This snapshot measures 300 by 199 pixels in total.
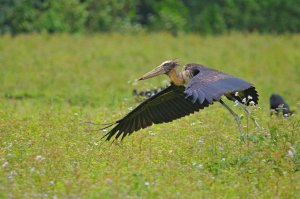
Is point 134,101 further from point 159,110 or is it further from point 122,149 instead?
point 122,149


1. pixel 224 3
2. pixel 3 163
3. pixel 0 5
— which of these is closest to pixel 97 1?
pixel 0 5

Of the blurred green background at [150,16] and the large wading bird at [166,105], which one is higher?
the large wading bird at [166,105]

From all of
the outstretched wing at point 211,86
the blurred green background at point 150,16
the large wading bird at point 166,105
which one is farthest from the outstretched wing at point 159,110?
the blurred green background at point 150,16

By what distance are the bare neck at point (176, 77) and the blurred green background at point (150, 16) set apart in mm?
14486

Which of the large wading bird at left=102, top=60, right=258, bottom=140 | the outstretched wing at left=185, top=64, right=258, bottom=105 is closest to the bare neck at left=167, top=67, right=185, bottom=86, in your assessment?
the large wading bird at left=102, top=60, right=258, bottom=140

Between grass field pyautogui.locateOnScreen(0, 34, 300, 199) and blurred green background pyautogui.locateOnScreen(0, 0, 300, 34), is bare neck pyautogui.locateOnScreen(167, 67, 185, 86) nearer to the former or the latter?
grass field pyautogui.locateOnScreen(0, 34, 300, 199)

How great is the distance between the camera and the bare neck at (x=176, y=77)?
9445mm

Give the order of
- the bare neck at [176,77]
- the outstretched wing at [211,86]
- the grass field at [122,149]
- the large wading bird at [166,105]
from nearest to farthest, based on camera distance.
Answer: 1. the grass field at [122,149]
2. the outstretched wing at [211,86]
3. the large wading bird at [166,105]
4. the bare neck at [176,77]

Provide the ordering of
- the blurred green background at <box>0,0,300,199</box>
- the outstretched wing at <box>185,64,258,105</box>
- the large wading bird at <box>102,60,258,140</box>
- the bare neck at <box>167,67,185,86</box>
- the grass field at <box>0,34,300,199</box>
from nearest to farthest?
the grass field at <box>0,34,300,199</box>
the blurred green background at <box>0,0,300,199</box>
the outstretched wing at <box>185,64,258,105</box>
the large wading bird at <box>102,60,258,140</box>
the bare neck at <box>167,67,185,86</box>

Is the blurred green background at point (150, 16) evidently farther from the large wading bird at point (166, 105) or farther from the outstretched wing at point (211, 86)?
the outstretched wing at point (211, 86)

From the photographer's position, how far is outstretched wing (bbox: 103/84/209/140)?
9.41 metres

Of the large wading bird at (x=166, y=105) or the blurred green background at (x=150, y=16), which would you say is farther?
the blurred green background at (x=150, y=16)

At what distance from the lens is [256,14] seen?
2839cm

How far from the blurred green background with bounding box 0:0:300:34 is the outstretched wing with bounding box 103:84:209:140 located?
1449 centimetres
